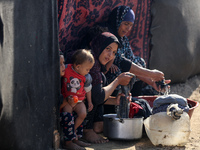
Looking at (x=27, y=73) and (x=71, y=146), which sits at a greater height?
(x=27, y=73)

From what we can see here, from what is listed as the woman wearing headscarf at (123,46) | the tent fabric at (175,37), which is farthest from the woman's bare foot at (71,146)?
the tent fabric at (175,37)

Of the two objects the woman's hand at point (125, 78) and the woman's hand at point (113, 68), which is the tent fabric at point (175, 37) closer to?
the woman's hand at point (113, 68)

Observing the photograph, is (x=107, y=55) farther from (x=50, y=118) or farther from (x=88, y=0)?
(x=50, y=118)

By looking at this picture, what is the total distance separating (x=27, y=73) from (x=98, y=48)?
1204 mm

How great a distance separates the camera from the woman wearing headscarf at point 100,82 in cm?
369

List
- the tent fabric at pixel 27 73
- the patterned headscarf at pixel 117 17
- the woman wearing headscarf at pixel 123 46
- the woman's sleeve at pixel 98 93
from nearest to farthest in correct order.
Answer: the tent fabric at pixel 27 73 → the woman's sleeve at pixel 98 93 → the woman wearing headscarf at pixel 123 46 → the patterned headscarf at pixel 117 17

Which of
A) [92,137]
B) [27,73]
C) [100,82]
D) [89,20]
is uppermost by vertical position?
[89,20]

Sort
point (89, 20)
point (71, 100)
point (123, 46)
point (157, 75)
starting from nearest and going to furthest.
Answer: point (71, 100)
point (157, 75)
point (89, 20)
point (123, 46)

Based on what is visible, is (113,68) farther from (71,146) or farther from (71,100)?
(71,146)

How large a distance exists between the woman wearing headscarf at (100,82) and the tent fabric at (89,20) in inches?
10.1

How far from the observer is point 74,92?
11.1ft

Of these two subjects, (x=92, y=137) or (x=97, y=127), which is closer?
(x=92, y=137)

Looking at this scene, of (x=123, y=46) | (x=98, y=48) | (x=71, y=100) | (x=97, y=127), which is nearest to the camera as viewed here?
(x=71, y=100)

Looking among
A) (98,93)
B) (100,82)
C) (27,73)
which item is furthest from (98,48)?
(27,73)
